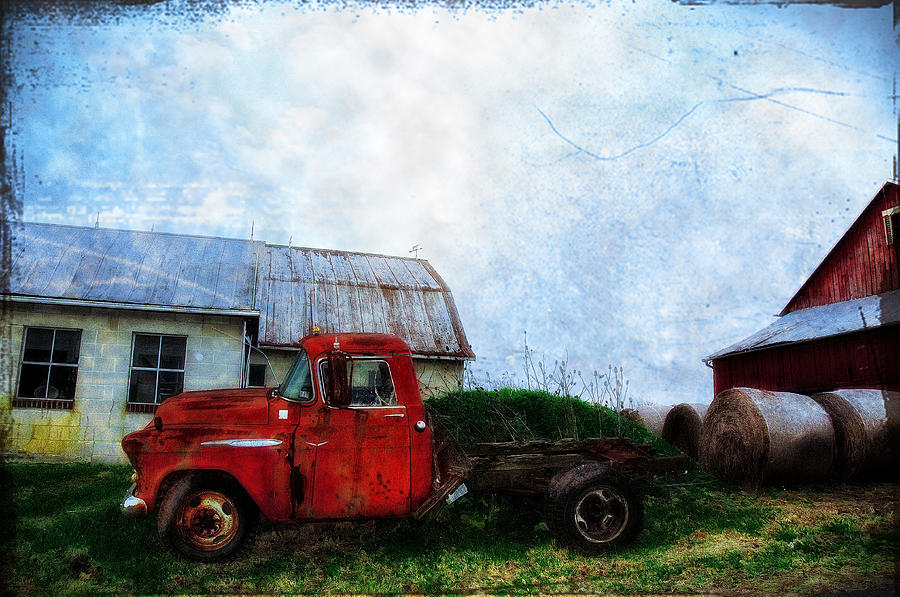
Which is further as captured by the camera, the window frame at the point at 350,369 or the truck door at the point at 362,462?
the window frame at the point at 350,369

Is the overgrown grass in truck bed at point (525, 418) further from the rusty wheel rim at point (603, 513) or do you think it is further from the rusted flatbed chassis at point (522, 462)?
the rusty wheel rim at point (603, 513)

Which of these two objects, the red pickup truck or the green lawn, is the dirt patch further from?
the red pickup truck

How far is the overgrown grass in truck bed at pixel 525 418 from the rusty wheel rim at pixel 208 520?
373 centimetres

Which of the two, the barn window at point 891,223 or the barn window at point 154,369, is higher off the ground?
the barn window at point 891,223

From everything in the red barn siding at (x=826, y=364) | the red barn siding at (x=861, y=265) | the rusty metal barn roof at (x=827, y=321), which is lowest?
the red barn siding at (x=826, y=364)

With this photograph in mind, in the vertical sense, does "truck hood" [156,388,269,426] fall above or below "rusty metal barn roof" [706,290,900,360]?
below

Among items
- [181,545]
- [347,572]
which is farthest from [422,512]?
[181,545]

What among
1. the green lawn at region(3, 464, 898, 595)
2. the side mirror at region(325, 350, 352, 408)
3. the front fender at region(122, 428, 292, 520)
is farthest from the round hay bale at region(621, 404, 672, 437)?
the front fender at region(122, 428, 292, 520)

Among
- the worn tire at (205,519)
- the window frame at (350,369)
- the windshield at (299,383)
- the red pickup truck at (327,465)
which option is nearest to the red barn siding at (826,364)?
the red pickup truck at (327,465)

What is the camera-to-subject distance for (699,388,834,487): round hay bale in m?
8.63

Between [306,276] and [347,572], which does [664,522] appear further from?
[306,276]

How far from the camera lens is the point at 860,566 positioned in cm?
589

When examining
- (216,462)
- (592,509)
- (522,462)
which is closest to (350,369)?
(216,462)

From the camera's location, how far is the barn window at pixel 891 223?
16453mm
